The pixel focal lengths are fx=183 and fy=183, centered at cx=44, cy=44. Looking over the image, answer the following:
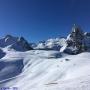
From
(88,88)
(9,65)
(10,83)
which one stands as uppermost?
(9,65)

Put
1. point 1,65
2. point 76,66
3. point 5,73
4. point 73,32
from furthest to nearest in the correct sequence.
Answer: point 73,32, point 1,65, point 5,73, point 76,66

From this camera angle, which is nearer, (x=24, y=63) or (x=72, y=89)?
(x=72, y=89)

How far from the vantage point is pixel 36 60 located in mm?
30984

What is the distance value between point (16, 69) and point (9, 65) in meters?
2.22

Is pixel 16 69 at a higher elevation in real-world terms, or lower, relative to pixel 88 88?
higher

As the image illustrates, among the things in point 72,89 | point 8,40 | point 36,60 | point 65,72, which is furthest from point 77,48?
point 8,40

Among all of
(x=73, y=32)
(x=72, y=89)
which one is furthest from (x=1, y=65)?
(x=73, y=32)

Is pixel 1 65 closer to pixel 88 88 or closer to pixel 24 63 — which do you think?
pixel 24 63

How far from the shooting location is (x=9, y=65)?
29.8m

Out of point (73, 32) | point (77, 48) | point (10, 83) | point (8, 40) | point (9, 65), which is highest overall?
point (8, 40)

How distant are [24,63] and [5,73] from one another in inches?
181

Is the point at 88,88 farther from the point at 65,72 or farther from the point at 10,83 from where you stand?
the point at 10,83

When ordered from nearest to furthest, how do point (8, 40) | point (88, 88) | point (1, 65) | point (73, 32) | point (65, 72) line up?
point (88, 88), point (65, 72), point (1, 65), point (73, 32), point (8, 40)

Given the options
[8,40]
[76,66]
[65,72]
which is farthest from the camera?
[8,40]
